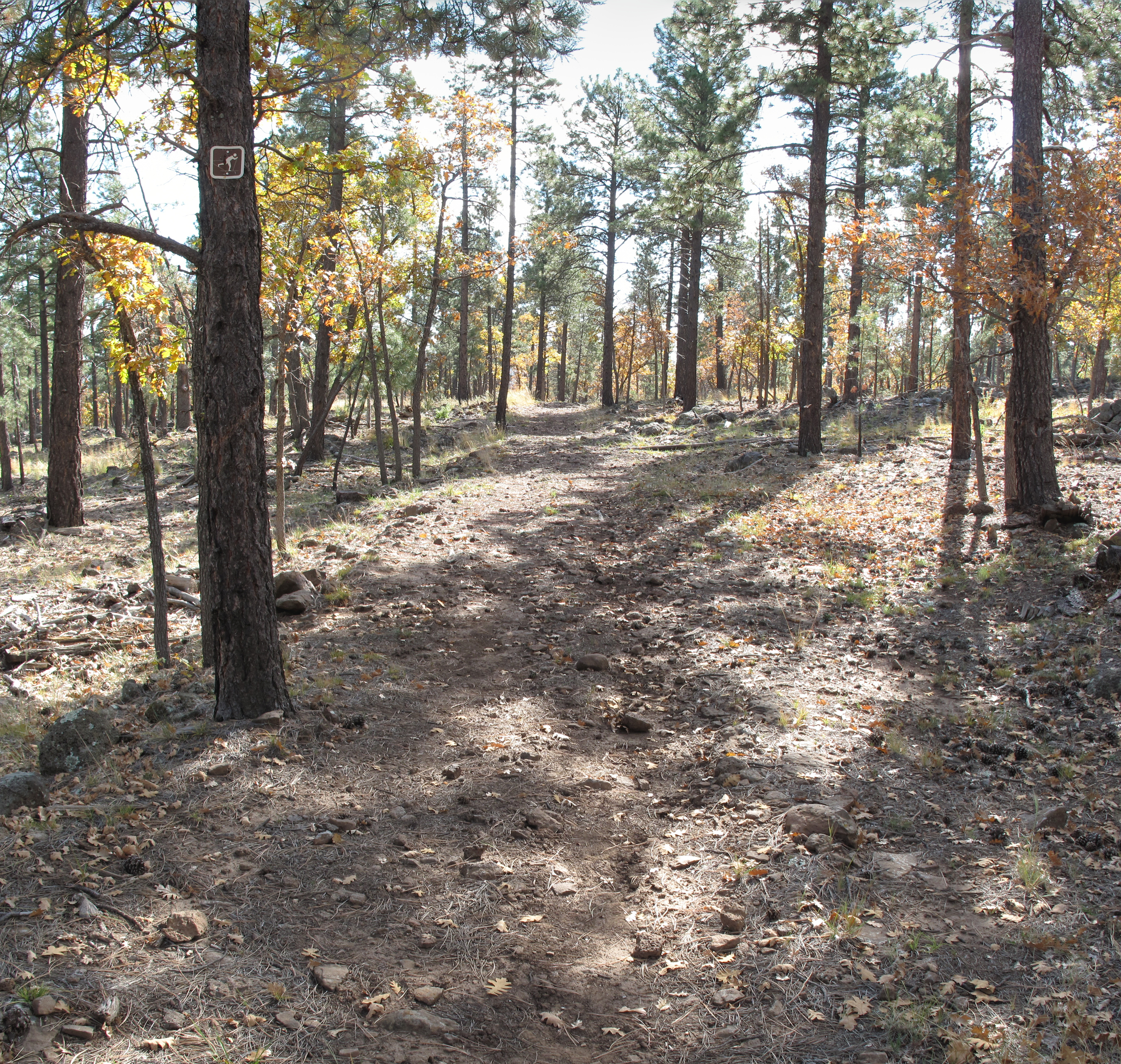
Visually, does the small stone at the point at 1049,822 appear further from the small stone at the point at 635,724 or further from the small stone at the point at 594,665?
the small stone at the point at 594,665

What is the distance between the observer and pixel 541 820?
4.04m

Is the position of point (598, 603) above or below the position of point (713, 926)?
above

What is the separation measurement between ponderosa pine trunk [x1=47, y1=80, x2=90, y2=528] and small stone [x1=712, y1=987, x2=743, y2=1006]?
9.90 m

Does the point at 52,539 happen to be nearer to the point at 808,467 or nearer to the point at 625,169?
the point at 808,467

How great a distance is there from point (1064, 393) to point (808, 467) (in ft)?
49.7

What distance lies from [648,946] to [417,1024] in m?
1.00

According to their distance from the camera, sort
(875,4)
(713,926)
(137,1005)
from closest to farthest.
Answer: (137,1005), (713,926), (875,4)

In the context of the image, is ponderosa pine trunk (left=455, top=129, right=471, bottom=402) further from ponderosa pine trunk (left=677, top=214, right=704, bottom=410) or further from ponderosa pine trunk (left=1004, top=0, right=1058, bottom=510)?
ponderosa pine trunk (left=1004, top=0, right=1058, bottom=510)

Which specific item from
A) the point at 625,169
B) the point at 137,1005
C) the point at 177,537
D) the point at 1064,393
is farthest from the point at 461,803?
the point at 1064,393

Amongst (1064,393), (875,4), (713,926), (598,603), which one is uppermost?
(875,4)

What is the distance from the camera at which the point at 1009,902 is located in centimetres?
331

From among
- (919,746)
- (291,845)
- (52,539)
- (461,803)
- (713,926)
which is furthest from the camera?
(52,539)

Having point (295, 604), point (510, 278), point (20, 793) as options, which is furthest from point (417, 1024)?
point (510, 278)

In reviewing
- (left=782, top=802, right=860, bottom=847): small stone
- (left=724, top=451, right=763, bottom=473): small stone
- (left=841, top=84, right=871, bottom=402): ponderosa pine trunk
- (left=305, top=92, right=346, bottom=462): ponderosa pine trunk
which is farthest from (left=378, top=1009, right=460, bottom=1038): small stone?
(left=841, top=84, right=871, bottom=402): ponderosa pine trunk
